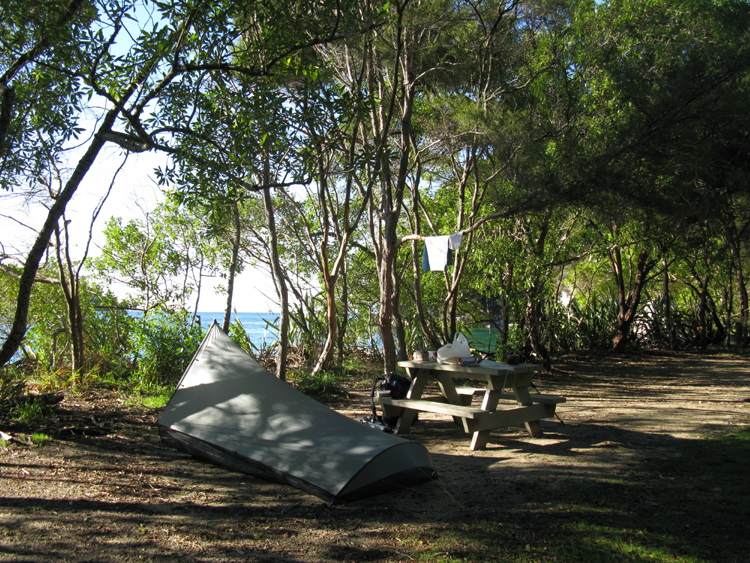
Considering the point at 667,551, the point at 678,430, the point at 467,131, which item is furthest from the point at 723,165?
the point at 667,551

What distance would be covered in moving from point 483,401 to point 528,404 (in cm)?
56

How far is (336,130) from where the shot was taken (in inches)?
188

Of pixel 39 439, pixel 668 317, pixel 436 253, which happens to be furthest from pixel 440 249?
pixel 668 317

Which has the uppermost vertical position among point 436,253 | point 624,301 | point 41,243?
point 436,253

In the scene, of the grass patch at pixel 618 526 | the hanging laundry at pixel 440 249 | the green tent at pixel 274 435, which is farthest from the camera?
the hanging laundry at pixel 440 249

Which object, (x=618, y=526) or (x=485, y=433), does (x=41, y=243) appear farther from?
(x=618, y=526)

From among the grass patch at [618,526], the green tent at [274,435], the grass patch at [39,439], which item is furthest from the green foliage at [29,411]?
the grass patch at [618,526]

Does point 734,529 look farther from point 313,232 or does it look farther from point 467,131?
point 313,232

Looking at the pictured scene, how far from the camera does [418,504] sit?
10.6 ft

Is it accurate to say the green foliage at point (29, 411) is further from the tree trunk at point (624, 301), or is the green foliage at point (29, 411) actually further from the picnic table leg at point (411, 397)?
the tree trunk at point (624, 301)

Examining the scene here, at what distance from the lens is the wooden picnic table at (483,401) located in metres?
4.48

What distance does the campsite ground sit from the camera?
2562 mm

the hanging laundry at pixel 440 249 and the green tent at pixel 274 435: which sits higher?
the hanging laundry at pixel 440 249

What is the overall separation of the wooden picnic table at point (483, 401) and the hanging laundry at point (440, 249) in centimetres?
196
